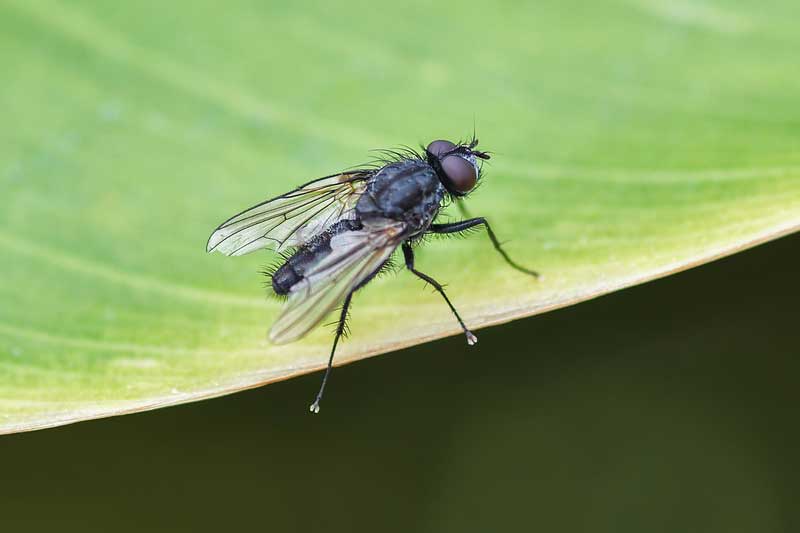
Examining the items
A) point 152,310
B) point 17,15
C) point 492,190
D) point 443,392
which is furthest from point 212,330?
point 17,15

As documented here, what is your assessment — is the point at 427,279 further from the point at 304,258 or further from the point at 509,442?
the point at 509,442

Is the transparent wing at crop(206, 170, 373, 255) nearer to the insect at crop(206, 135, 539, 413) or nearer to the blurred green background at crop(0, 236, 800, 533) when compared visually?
the insect at crop(206, 135, 539, 413)

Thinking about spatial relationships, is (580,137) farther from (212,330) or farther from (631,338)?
(212,330)

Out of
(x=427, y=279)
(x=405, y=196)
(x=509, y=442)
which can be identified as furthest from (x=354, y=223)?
(x=509, y=442)

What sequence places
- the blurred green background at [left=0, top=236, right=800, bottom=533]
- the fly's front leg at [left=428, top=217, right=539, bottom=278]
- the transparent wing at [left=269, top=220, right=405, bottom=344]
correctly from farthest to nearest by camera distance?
the blurred green background at [left=0, top=236, right=800, bottom=533]
the fly's front leg at [left=428, top=217, right=539, bottom=278]
the transparent wing at [left=269, top=220, right=405, bottom=344]

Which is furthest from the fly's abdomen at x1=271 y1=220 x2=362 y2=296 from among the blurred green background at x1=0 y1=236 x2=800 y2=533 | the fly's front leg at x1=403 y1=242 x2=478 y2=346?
the blurred green background at x1=0 y1=236 x2=800 y2=533

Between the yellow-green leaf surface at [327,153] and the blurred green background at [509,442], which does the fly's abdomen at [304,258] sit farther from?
the blurred green background at [509,442]

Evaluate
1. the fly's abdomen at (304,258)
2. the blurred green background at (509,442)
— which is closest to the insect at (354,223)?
the fly's abdomen at (304,258)
